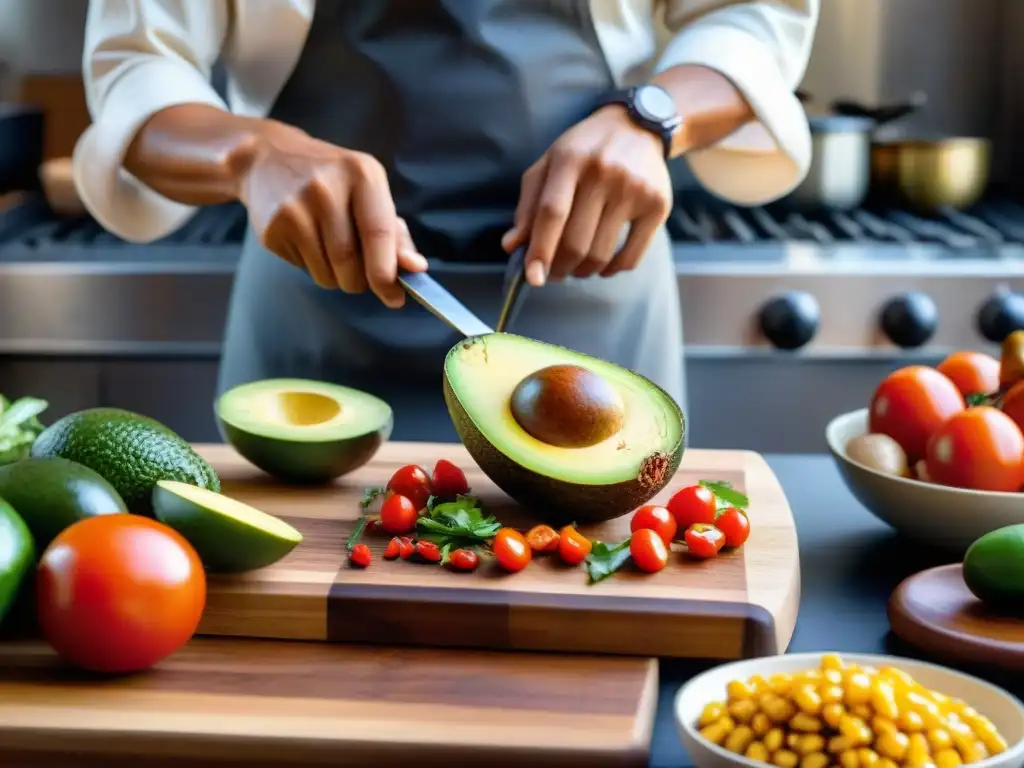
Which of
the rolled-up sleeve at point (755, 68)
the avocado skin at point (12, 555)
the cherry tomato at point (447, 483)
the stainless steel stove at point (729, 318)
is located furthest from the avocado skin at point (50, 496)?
the stainless steel stove at point (729, 318)

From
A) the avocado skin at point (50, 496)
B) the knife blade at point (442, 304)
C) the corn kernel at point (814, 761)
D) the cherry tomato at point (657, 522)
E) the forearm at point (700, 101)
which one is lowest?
the cherry tomato at point (657, 522)

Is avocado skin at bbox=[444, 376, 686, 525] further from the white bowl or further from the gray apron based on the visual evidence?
the gray apron

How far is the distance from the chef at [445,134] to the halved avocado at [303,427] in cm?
12

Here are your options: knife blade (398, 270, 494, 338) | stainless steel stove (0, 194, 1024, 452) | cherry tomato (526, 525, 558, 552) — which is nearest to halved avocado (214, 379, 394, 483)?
knife blade (398, 270, 494, 338)

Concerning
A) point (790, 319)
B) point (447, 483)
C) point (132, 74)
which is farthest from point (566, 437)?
point (790, 319)

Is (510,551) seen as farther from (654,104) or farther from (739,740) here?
(654,104)

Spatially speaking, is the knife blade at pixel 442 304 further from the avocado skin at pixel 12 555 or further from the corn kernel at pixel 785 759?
the corn kernel at pixel 785 759

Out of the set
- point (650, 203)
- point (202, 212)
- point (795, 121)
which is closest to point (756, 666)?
point (650, 203)

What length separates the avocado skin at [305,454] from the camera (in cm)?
105

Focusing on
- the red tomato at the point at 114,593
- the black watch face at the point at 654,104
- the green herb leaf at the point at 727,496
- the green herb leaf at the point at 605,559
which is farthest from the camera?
the black watch face at the point at 654,104

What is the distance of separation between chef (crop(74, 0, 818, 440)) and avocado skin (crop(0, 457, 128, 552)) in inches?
15.4

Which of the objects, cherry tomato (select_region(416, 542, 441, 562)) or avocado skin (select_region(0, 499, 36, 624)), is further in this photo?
cherry tomato (select_region(416, 542, 441, 562))

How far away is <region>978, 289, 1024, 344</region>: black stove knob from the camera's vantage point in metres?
1.68

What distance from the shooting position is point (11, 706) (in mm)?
747
